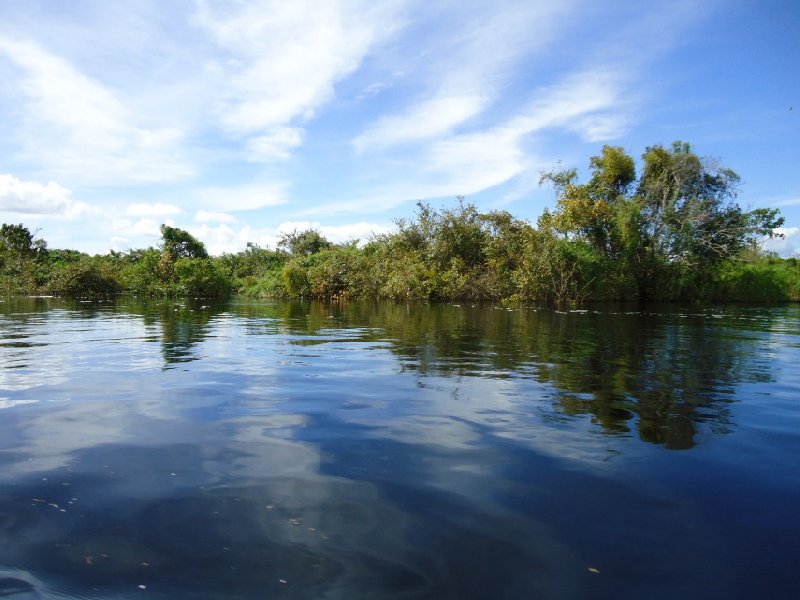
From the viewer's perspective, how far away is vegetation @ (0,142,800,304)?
32688mm

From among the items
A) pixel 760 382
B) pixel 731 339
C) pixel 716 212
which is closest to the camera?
pixel 760 382

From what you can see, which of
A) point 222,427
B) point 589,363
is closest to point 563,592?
point 222,427

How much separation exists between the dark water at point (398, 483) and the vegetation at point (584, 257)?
84.9ft

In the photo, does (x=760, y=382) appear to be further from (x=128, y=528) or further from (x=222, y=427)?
(x=128, y=528)

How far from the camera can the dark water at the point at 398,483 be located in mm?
2516

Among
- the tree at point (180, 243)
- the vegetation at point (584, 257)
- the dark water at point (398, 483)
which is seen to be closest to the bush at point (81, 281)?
the vegetation at point (584, 257)

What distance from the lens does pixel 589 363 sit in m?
8.94

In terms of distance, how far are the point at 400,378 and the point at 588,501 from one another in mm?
4415

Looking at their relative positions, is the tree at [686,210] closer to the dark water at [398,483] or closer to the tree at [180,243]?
the dark water at [398,483]

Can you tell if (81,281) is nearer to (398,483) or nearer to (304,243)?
(304,243)

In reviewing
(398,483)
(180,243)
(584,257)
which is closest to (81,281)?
(180,243)

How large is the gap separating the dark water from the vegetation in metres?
25.9

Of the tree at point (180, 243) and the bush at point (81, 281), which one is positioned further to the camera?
the tree at point (180, 243)

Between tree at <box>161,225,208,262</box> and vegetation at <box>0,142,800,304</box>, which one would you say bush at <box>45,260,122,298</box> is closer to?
vegetation at <box>0,142,800,304</box>
